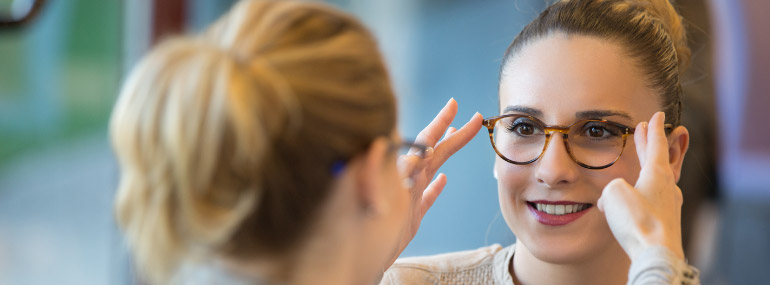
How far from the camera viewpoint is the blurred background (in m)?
2.37

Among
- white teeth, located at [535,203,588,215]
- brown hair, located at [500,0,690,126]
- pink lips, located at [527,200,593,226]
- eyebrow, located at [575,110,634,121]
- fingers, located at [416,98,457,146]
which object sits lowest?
pink lips, located at [527,200,593,226]

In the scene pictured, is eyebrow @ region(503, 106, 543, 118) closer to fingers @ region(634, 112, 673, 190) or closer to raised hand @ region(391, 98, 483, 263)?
raised hand @ region(391, 98, 483, 263)

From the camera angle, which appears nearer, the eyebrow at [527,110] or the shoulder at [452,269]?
the eyebrow at [527,110]

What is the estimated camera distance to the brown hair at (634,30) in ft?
4.47

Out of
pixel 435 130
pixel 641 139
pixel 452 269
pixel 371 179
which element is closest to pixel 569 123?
pixel 641 139

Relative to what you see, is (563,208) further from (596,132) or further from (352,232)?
(352,232)

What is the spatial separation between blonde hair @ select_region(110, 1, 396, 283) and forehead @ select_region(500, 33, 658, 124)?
489 mm

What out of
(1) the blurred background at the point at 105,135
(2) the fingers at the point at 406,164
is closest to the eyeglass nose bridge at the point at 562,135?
(2) the fingers at the point at 406,164

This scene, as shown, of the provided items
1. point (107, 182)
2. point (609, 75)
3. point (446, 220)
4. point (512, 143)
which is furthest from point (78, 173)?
point (609, 75)

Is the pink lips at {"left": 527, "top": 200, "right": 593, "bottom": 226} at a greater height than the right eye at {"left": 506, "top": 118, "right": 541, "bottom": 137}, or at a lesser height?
lesser

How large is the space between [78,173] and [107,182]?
0.10 m

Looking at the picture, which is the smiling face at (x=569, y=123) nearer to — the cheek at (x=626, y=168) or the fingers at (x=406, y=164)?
the cheek at (x=626, y=168)

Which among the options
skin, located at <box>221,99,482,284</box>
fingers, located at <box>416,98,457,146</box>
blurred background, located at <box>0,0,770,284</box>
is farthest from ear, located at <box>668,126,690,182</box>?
blurred background, located at <box>0,0,770,284</box>

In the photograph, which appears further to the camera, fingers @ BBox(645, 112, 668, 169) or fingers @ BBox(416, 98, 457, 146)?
fingers @ BBox(416, 98, 457, 146)
